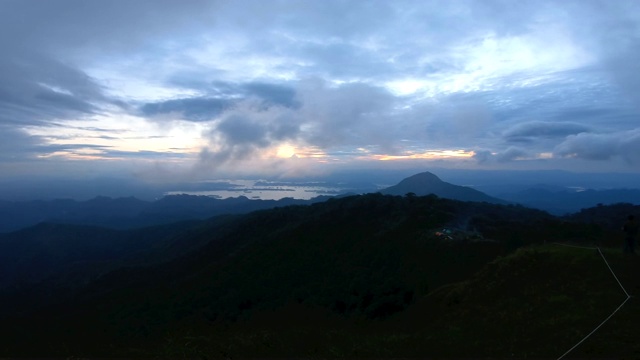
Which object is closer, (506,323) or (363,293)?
(506,323)

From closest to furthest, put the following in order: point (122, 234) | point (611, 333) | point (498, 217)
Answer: point (611, 333) < point (498, 217) < point (122, 234)

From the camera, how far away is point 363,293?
34.8 metres

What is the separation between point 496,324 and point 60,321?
196ft

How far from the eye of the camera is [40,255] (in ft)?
479

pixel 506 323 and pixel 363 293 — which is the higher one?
pixel 506 323

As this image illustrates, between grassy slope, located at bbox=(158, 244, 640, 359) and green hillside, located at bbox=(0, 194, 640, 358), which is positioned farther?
green hillside, located at bbox=(0, 194, 640, 358)

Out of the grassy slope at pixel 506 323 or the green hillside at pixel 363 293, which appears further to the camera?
the green hillside at pixel 363 293

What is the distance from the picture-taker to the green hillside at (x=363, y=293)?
53.8ft

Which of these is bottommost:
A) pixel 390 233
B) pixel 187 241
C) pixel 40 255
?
pixel 40 255

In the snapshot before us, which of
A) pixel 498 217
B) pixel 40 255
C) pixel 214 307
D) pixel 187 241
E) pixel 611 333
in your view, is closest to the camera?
pixel 611 333

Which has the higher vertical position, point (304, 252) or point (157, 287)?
point (304, 252)

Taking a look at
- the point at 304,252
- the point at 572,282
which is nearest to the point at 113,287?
the point at 304,252

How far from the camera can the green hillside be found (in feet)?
53.8

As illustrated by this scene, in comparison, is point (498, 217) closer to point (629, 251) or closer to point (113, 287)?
point (629, 251)
